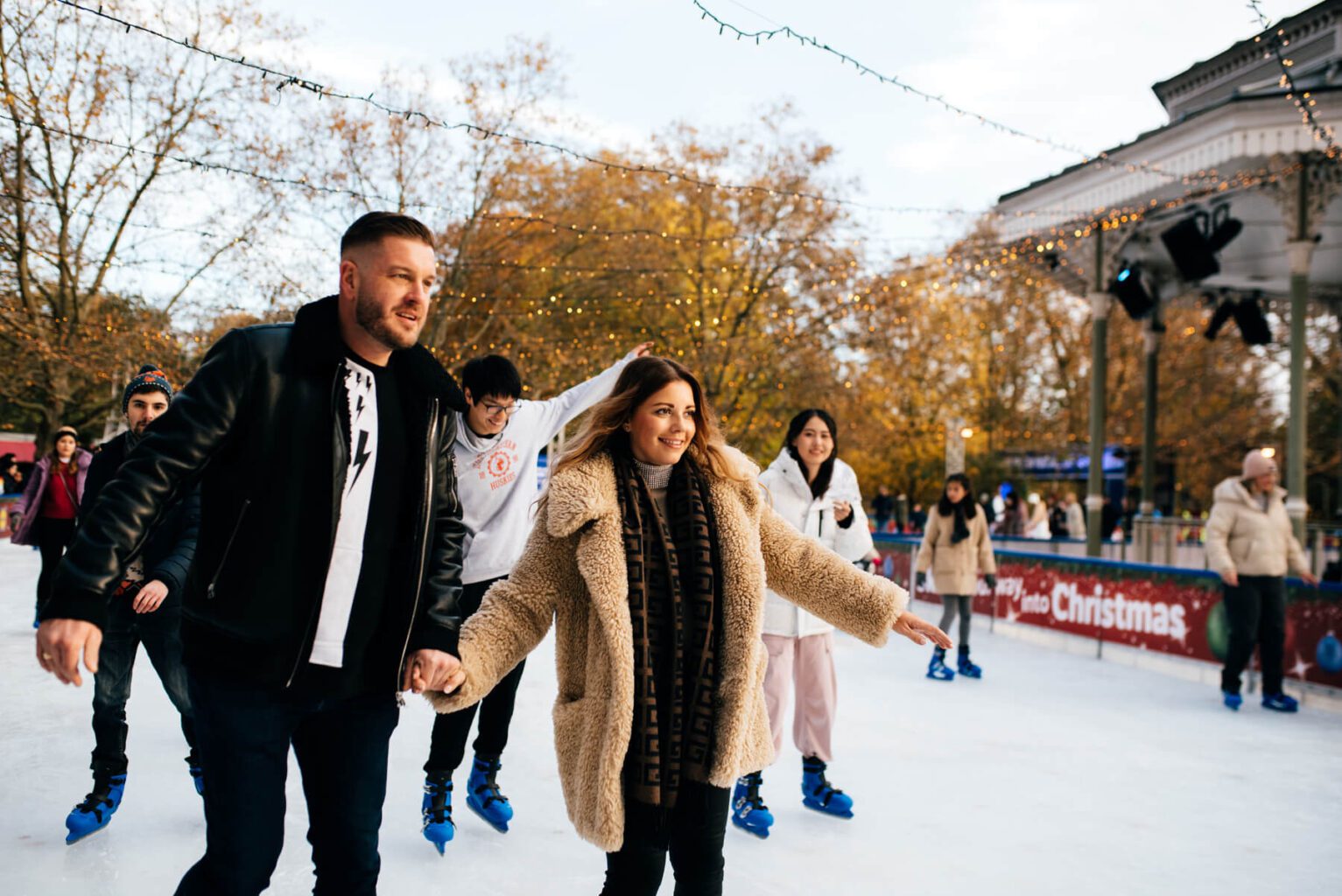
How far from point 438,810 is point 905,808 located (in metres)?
2.01

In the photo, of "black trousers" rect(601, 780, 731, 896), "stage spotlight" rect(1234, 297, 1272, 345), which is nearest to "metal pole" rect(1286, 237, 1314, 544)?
"stage spotlight" rect(1234, 297, 1272, 345)

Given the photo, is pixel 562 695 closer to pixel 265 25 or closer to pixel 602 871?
pixel 602 871

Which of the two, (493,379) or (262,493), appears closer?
(262,493)

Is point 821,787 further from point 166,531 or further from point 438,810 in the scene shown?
point 166,531

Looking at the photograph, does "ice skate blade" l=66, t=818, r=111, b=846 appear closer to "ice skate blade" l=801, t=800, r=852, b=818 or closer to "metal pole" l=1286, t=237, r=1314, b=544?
"ice skate blade" l=801, t=800, r=852, b=818

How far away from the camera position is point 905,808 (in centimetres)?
468

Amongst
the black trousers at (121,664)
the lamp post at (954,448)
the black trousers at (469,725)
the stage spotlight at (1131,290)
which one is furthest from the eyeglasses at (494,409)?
the lamp post at (954,448)

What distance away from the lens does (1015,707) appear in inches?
290

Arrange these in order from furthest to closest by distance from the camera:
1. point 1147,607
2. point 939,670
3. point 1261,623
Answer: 1. point 1147,607
2. point 939,670
3. point 1261,623

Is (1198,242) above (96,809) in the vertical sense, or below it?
above

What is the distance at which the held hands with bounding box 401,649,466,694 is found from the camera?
2.18 meters

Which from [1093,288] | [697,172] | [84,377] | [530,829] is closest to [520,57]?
[697,172]

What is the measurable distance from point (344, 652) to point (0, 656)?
6.80m

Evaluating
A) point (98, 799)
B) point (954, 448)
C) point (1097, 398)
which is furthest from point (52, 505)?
point (1097, 398)
